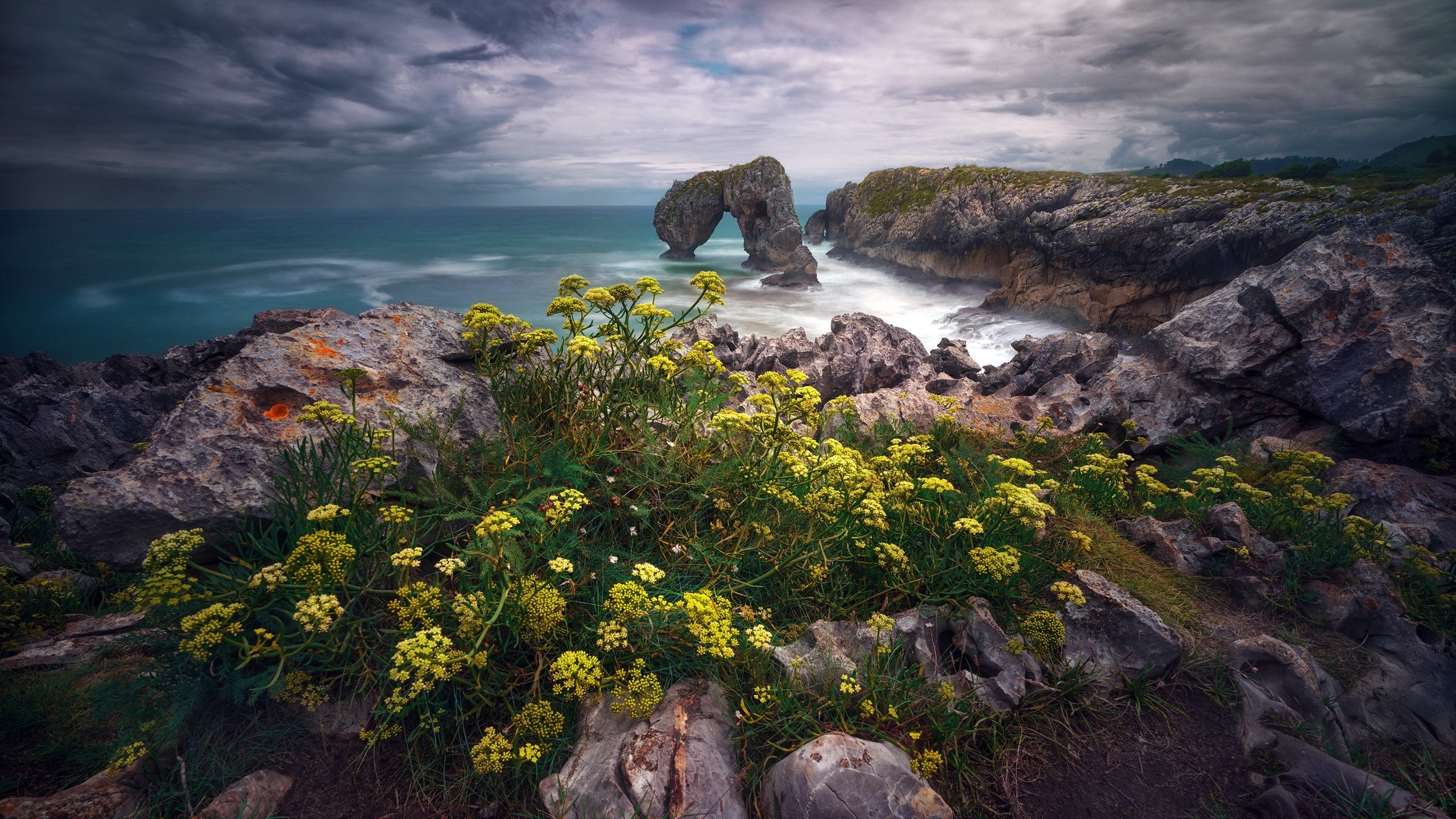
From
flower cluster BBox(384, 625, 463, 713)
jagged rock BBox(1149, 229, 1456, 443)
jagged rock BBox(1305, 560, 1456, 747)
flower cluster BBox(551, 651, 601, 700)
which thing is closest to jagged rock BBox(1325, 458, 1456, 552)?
jagged rock BBox(1149, 229, 1456, 443)

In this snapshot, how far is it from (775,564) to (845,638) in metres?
0.65

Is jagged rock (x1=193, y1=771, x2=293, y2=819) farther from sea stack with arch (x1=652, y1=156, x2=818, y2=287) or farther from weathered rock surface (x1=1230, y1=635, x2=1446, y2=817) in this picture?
sea stack with arch (x1=652, y1=156, x2=818, y2=287)

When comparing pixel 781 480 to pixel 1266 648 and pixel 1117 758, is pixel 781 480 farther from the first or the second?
pixel 1266 648

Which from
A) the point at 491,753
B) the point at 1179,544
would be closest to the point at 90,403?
the point at 491,753

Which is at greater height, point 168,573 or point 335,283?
point 335,283

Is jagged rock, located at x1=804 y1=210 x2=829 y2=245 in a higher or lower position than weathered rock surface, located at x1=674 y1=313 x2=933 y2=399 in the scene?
higher

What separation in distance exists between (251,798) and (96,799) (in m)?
0.64

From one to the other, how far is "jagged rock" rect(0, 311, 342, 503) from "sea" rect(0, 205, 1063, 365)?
10326mm

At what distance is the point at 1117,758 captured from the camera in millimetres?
2928

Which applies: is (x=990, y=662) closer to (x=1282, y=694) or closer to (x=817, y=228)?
Answer: (x=1282, y=694)

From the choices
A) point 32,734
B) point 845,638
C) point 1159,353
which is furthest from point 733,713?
point 1159,353

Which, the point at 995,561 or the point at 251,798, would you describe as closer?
the point at 251,798

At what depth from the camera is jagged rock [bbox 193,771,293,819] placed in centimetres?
239

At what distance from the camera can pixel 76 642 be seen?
3486mm
